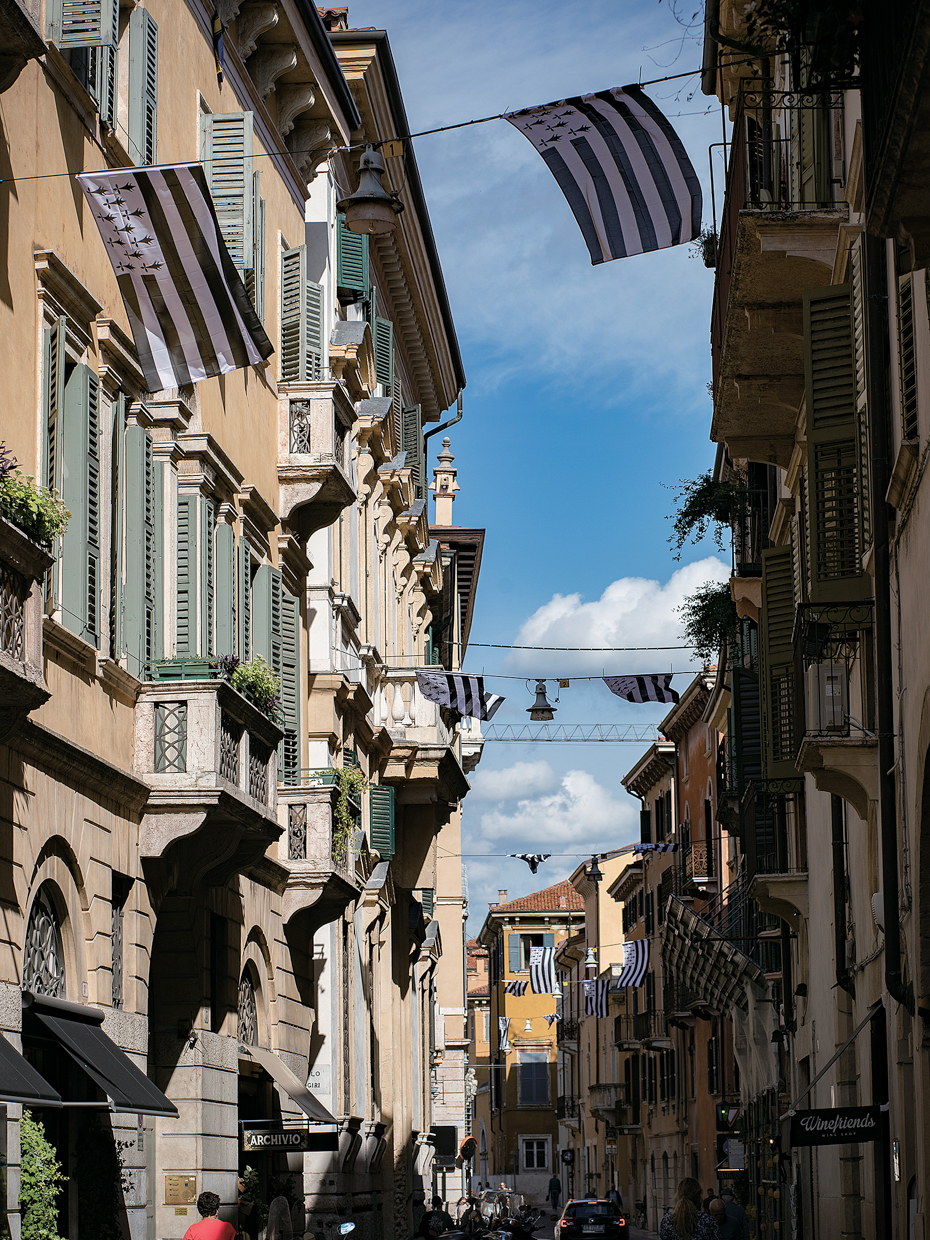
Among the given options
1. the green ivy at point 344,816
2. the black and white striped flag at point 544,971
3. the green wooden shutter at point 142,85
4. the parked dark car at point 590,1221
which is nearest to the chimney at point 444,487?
the black and white striped flag at point 544,971

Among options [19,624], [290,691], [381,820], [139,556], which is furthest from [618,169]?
[381,820]

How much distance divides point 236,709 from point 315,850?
235 inches

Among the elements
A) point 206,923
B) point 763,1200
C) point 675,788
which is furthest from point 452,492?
point 206,923

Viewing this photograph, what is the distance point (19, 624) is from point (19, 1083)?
2.78 m

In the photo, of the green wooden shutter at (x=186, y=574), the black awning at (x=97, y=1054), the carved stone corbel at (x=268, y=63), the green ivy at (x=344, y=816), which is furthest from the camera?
the green ivy at (x=344, y=816)

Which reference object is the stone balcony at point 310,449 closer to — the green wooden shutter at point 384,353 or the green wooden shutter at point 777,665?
the green wooden shutter at point 777,665

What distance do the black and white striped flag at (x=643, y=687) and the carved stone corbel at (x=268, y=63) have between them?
462 inches

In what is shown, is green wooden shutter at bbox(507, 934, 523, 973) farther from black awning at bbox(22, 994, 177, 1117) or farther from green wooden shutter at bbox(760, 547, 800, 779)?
black awning at bbox(22, 994, 177, 1117)

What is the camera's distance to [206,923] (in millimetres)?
18969

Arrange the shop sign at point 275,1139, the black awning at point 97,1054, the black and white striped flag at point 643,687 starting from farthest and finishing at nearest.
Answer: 1. the black and white striped flag at point 643,687
2. the shop sign at point 275,1139
3. the black awning at point 97,1054

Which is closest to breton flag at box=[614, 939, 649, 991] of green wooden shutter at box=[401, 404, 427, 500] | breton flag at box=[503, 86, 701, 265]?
green wooden shutter at box=[401, 404, 427, 500]

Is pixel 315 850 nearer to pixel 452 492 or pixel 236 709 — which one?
pixel 236 709

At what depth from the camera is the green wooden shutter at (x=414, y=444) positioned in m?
38.1

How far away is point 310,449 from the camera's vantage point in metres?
23.5
